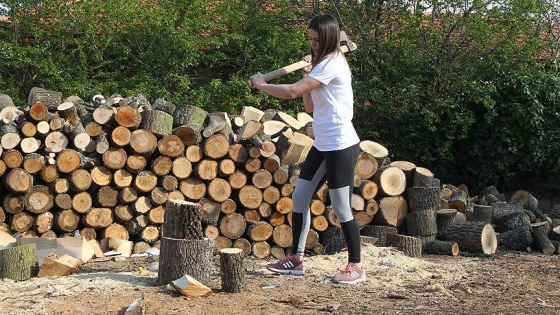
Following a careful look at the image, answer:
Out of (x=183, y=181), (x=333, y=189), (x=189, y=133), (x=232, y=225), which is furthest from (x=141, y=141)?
(x=333, y=189)

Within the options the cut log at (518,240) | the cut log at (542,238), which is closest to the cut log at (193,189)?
the cut log at (518,240)

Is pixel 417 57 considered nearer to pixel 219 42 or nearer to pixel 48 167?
pixel 219 42

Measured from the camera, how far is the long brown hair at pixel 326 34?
5379mm

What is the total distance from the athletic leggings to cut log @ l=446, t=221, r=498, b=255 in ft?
11.0

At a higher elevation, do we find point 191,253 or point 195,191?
point 195,191

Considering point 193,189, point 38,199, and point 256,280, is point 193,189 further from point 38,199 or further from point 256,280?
point 256,280

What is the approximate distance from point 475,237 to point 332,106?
3.85 meters

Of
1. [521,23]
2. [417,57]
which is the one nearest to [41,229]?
[417,57]

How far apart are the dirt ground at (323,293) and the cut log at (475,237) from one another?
1.83 metres

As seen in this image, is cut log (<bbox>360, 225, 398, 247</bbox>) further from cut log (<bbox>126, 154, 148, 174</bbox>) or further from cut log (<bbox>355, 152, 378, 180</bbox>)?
cut log (<bbox>126, 154, 148, 174</bbox>)

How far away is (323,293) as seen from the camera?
536 cm

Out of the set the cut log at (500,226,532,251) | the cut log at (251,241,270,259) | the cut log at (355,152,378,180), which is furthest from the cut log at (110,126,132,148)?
the cut log at (500,226,532,251)

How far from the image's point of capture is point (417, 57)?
41.4 ft

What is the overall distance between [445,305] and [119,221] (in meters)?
4.09
